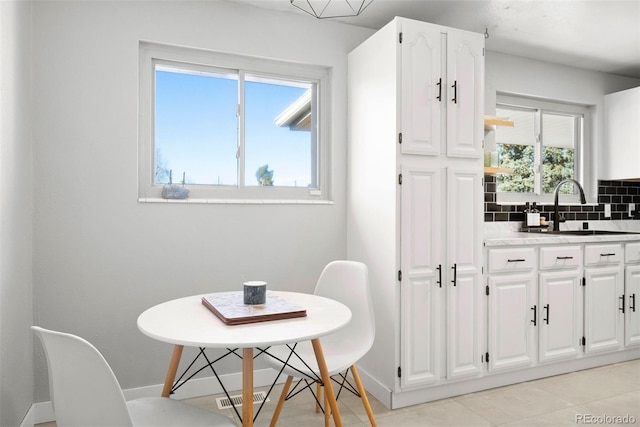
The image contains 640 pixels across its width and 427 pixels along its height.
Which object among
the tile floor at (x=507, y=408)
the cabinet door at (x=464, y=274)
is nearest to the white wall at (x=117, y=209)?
the tile floor at (x=507, y=408)

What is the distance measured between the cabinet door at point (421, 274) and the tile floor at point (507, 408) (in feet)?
A: 0.68

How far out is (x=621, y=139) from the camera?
4000mm

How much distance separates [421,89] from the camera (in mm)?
2574

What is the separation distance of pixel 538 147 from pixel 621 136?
2.64 feet

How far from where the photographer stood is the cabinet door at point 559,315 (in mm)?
2957

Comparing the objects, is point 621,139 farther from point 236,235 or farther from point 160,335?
point 160,335

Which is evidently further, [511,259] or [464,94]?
[511,259]

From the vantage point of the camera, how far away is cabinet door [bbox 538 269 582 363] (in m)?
2.96

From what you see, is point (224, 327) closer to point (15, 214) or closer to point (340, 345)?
point (340, 345)

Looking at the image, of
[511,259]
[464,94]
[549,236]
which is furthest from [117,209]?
[549,236]

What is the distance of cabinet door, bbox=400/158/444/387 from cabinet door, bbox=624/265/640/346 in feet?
5.76

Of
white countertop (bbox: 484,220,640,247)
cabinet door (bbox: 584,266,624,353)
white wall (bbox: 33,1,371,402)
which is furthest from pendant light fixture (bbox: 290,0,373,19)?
cabinet door (bbox: 584,266,624,353)

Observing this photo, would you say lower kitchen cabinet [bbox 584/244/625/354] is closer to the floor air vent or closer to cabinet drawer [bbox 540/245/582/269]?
cabinet drawer [bbox 540/245/582/269]

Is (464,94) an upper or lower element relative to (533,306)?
upper
